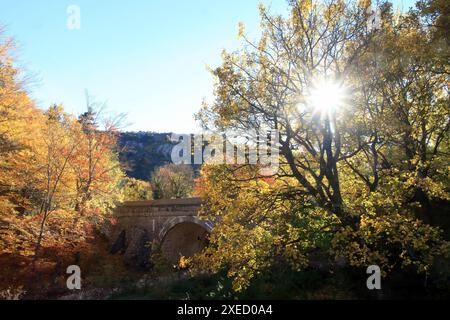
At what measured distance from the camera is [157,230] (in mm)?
28234

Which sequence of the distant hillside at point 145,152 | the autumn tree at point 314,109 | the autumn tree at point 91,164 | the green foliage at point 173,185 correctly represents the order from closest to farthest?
the autumn tree at point 314,109, the autumn tree at point 91,164, the green foliage at point 173,185, the distant hillside at point 145,152

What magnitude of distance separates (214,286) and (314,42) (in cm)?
1065

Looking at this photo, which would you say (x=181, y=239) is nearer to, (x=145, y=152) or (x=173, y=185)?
(x=173, y=185)

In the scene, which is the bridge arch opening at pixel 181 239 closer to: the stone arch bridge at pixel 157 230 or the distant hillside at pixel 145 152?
the stone arch bridge at pixel 157 230

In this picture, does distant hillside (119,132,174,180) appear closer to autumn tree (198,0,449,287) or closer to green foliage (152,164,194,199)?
green foliage (152,164,194,199)

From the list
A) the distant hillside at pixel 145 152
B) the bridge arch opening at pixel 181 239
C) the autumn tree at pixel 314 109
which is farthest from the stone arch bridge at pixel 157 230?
the distant hillside at pixel 145 152

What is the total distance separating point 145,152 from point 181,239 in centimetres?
7143

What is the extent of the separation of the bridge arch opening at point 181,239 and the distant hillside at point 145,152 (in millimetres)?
53501

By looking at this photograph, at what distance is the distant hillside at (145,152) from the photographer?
8875 centimetres

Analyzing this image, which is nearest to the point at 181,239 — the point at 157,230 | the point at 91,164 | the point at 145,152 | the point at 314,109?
the point at 157,230

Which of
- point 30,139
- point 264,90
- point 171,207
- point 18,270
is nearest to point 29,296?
point 18,270

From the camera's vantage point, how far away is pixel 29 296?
57.3 feet

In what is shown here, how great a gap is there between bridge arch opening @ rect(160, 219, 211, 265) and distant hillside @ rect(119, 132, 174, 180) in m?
53.5
